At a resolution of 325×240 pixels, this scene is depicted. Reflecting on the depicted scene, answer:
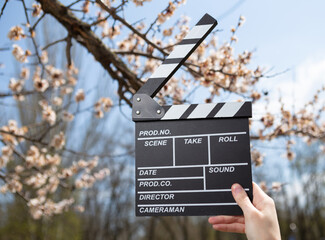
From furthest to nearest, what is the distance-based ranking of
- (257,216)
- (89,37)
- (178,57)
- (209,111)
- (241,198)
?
(89,37) < (178,57) < (209,111) < (241,198) < (257,216)

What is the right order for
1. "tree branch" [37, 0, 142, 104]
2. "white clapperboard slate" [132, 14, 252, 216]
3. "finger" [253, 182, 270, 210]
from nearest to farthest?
"finger" [253, 182, 270, 210]
"white clapperboard slate" [132, 14, 252, 216]
"tree branch" [37, 0, 142, 104]

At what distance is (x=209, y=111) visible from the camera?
1689 millimetres

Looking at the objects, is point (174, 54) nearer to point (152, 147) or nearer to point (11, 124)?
point (152, 147)

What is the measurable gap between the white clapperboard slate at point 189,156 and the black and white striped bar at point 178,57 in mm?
11

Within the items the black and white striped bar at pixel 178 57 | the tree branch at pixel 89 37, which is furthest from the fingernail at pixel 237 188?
the tree branch at pixel 89 37

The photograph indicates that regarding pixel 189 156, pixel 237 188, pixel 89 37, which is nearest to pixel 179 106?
pixel 189 156

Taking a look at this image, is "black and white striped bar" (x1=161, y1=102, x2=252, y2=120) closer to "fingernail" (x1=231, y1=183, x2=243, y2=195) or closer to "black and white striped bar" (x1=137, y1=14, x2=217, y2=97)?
"black and white striped bar" (x1=137, y1=14, x2=217, y2=97)

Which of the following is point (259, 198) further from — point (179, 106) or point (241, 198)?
point (179, 106)

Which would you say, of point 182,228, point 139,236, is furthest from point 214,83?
point 139,236

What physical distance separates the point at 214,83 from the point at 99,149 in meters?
12.6

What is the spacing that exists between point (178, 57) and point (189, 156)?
0.54 meters

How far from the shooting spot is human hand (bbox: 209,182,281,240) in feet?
4.42

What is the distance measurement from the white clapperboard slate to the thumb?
0.05m

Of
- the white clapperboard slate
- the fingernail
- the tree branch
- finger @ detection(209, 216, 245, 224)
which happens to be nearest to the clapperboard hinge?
the white clapperboard slate
